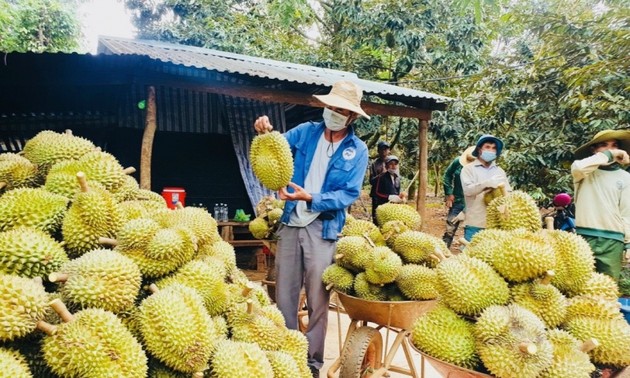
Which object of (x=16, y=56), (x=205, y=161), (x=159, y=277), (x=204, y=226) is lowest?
(x=159, y=277)

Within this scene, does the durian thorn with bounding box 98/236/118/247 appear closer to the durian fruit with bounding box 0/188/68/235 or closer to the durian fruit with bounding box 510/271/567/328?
the durian fruit with bounding box 0/188/68/235

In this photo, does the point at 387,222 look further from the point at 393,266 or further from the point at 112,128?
the point at 112,128

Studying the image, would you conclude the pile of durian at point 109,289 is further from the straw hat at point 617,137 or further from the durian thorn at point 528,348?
the straw hat at point 617,137

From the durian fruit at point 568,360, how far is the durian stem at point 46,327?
5.11ft

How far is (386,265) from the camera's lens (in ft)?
9.05

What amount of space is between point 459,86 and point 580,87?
5.00 meters

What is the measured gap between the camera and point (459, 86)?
462 inches

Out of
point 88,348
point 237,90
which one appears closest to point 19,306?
point 88,348

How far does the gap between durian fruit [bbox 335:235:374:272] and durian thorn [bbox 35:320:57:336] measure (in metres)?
1.99

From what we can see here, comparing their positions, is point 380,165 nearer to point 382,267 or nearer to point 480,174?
Result: point 480,174

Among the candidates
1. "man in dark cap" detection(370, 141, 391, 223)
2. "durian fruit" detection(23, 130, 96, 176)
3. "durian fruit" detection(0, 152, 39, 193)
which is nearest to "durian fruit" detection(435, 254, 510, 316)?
"durian fruit" detection(23, 130, 96, 176)

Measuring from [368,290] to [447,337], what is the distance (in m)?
1.09

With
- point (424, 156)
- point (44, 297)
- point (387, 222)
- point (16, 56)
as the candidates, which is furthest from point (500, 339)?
point (424, 156)

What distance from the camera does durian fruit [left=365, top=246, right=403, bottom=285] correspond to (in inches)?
109
